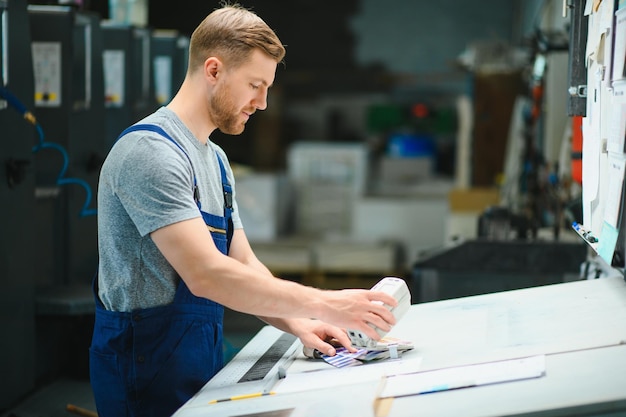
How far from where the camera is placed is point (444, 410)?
1.62m

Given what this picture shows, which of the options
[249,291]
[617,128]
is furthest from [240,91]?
[617,128]

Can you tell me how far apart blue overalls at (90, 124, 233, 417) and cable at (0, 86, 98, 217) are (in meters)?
2.06

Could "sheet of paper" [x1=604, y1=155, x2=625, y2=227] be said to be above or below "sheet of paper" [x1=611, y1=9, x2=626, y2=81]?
below

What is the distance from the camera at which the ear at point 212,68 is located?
6.72 ft

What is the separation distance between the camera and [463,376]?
70.7 inches

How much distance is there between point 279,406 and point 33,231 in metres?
2.78

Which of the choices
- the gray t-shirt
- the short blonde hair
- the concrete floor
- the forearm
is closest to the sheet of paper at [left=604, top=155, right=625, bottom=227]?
the forearm

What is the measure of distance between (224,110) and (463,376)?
87 cm

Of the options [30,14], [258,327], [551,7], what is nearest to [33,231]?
[30,14]

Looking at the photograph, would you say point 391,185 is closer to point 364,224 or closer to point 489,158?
point 364,224

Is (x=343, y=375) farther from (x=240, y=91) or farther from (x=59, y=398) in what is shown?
(x=59, y=398)

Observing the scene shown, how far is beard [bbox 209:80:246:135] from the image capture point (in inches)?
82.0

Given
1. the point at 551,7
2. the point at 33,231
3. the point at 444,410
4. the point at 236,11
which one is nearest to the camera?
the point at 444,410

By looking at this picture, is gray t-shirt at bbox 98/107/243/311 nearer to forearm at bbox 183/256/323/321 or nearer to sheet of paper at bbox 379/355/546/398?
forearm at bbox 183/256/323/321
